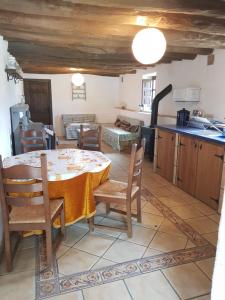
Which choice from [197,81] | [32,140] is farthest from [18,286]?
[197,81]

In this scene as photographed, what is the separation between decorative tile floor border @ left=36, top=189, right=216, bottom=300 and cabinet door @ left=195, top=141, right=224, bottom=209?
0.78 metres

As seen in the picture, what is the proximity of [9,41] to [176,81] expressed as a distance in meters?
3.19

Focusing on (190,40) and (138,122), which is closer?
(190,40)

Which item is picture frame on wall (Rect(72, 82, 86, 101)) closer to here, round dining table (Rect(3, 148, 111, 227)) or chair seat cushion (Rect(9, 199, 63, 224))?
round dining table (Rect(3, 148, 111, 227))

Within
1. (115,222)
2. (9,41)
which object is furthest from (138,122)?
(115,222)

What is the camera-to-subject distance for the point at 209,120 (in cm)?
368

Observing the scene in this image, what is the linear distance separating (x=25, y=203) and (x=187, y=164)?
94.4 inches

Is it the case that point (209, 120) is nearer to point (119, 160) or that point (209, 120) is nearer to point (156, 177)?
point (156, 177)

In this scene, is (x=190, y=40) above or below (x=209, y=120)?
above

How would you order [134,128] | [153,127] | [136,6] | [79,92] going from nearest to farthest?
[136,6] < [153,127] < [134,128] < [79,92]

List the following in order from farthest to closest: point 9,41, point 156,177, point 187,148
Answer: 1. point 156,177
2. point 9,41
3. point 187,148

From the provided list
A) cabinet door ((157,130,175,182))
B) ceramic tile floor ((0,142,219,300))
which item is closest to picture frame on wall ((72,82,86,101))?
cabinet door ((157,130,175,182))

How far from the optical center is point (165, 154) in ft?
12.8

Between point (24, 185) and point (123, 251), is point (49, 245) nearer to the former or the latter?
point (24, 185)
